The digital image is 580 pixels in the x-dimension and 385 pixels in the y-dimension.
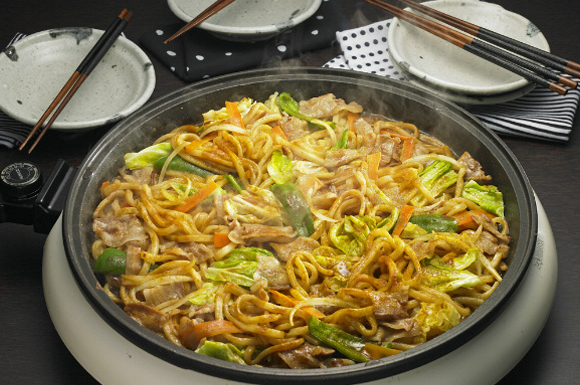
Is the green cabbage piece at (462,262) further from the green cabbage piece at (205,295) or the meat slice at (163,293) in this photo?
the meat slice at (163,293)

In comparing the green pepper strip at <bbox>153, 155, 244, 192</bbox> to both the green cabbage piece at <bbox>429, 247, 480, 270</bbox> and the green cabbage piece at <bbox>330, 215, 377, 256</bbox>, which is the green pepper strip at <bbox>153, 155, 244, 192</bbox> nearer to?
the green cabbage piece at <bbox>330, 215, 377, 256</bbox>

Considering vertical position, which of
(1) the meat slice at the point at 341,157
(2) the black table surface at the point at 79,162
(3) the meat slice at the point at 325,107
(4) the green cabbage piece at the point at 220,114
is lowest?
(2) the black table surface at the point at 79,162

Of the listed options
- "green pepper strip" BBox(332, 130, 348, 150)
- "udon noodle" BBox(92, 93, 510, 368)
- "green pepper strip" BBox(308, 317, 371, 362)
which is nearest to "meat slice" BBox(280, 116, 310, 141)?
"udon noodle" BBox(92, 93, 510, 368)

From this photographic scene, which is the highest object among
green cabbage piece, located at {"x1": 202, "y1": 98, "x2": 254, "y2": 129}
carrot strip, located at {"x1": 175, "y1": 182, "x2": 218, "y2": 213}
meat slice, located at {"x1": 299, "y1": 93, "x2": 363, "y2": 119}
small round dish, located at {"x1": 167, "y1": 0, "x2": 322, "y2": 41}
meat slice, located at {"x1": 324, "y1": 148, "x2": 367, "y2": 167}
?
small round dish, located at {"x1": 167, "y1": 0, "x2": 322, "y2": 41}

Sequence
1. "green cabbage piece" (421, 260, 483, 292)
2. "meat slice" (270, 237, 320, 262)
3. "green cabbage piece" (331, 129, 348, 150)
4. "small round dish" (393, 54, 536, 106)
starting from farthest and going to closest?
"small round dish" (393, 54, 536, 106), "green cabbage piece" (331, 129, 348, 150), "meat slice" (270, 237, 320, 262), "green cabbage piece" (421, 260, 483, 292)

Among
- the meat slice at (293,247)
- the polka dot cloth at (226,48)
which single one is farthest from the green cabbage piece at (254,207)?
the polka dot cloth at (226,48)

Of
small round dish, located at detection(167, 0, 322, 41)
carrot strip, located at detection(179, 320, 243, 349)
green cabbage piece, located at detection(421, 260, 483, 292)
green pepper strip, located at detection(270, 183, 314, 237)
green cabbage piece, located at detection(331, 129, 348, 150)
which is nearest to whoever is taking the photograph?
carrot strip, located at detection(179, 320, 243, 349)

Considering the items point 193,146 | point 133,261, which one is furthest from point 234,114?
Answer: point 133,261
